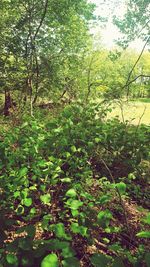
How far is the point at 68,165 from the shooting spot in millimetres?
3648

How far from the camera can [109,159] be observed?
4.21 m

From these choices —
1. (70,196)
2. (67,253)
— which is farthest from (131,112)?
(67,253)

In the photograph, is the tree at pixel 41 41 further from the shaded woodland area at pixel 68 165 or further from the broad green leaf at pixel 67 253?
the broad green leaf at pixel 67 253

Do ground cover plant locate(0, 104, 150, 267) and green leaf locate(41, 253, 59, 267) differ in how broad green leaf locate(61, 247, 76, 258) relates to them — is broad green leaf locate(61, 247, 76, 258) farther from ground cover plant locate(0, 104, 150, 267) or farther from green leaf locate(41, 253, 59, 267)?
green leaf locate(41, 253, 59, 267)

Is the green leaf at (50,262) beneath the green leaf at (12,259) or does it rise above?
above

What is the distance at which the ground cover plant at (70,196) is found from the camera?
4.87 ft

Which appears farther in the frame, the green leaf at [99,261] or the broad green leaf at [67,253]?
the broad green leaf at [67,253]

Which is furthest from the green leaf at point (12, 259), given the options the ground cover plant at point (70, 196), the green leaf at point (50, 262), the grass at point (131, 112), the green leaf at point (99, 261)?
the grass at point (131, 112)

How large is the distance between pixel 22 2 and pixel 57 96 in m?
4.77

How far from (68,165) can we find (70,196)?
1.82 metres

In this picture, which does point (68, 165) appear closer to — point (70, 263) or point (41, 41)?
point (70, 263)

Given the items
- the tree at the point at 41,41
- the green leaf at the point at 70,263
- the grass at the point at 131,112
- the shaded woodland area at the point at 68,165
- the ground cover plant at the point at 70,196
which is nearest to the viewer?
the green leaf at the point at 70,263

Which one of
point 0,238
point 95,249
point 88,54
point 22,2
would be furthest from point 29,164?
point 88,54

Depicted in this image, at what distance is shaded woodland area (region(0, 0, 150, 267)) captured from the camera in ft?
5.74
